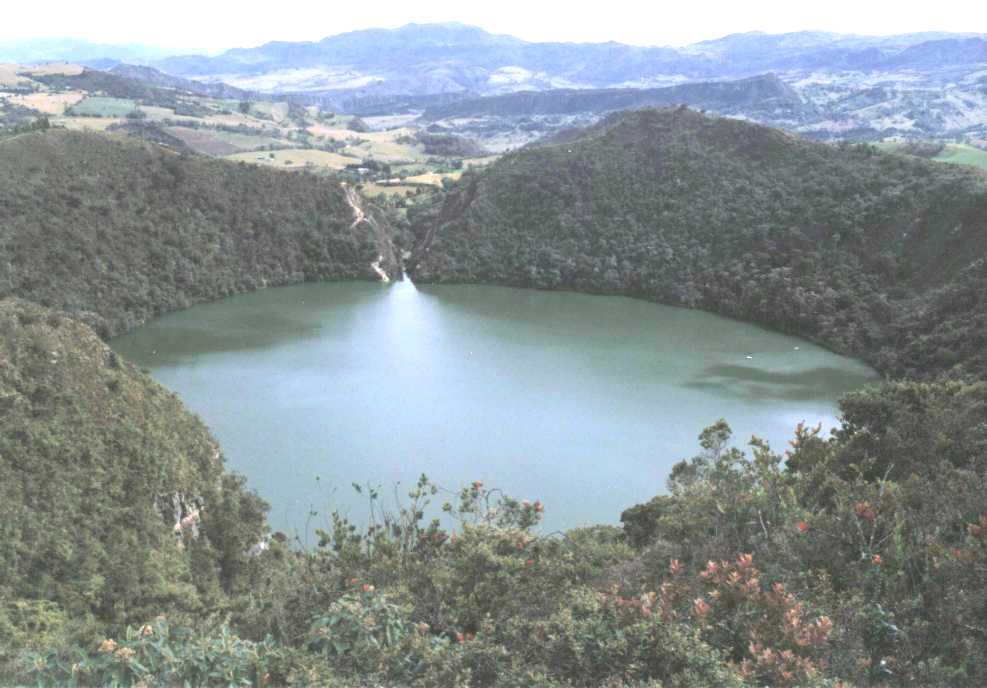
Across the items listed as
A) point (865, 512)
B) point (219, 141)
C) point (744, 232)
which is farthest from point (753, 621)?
point (219, 141)

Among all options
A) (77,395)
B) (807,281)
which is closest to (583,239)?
(807,281)

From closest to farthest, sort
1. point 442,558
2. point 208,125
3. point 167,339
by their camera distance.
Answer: point 442,558 < point 167,339 < point 208,125

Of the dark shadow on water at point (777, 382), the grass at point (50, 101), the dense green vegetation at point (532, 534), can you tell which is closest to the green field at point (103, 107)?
the grass at point (50, 101)

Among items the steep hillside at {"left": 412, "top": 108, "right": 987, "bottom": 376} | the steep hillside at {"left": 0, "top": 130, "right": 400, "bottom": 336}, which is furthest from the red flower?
the steep hillside at {"left": 0, "top": 130, "right": 400, "bottom": 336}

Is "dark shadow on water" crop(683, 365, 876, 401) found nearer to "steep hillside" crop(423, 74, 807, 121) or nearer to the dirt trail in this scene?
the dirt trail

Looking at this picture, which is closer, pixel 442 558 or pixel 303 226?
pixel 442 558

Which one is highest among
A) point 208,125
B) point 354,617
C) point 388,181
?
point 208,125

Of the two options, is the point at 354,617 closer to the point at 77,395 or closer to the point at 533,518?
the point at 533,518
